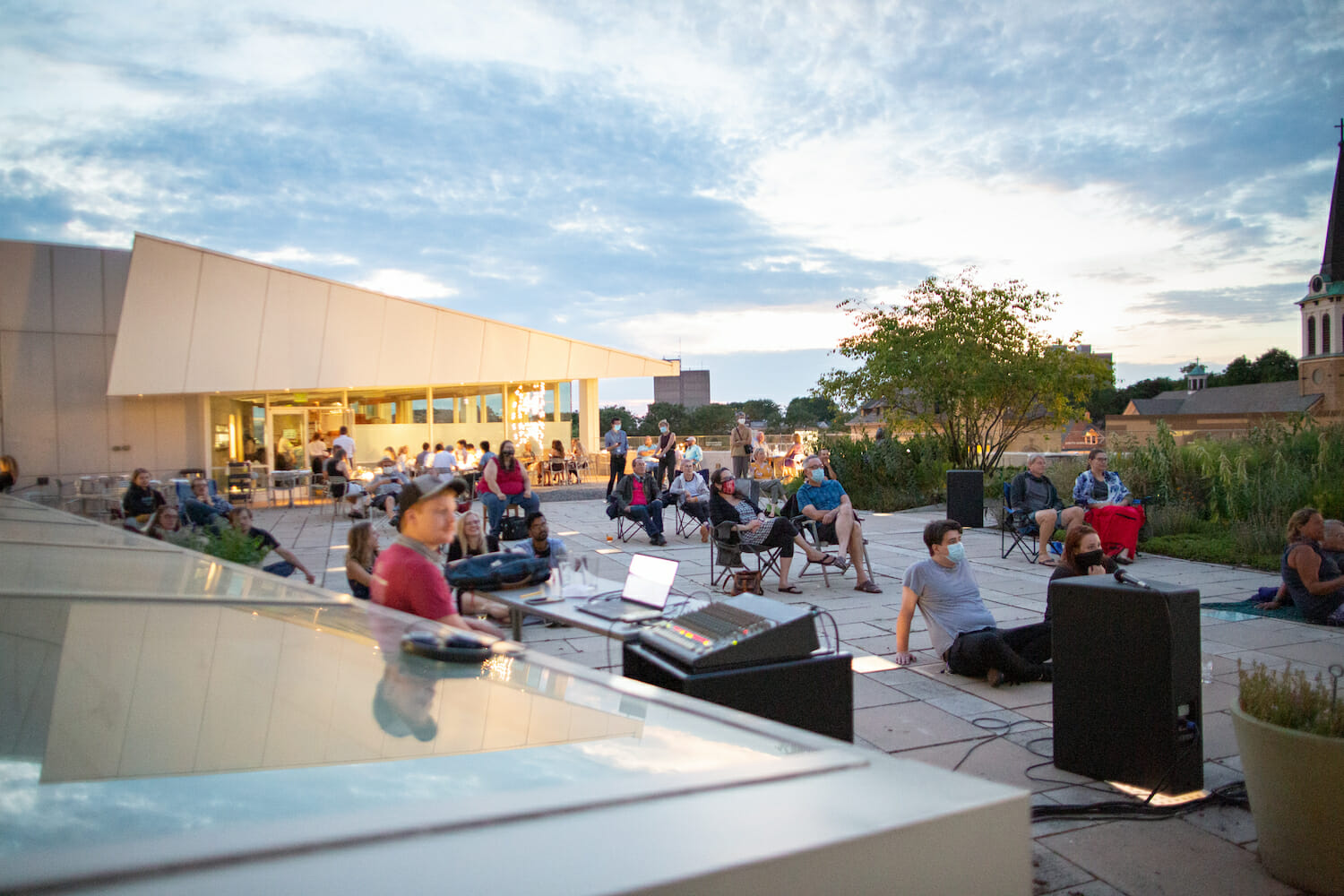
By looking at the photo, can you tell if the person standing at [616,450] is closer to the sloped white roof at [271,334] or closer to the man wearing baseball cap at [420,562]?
the sloped white roof at [271,334]

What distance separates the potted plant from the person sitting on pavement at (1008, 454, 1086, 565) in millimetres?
6302

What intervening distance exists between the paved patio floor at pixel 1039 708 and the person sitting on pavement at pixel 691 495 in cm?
88

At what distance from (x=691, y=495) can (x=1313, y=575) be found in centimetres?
650

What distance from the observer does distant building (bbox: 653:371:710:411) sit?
77.4 meters

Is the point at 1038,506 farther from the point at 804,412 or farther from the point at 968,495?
the point at 804,412

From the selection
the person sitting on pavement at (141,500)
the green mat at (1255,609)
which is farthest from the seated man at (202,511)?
the green mat at (1255,609)

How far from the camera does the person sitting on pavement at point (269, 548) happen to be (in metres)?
7.14

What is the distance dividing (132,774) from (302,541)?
10977mm

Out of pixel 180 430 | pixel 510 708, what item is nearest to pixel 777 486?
pixel 510 708

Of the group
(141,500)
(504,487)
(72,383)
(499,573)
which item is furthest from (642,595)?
(72,383)

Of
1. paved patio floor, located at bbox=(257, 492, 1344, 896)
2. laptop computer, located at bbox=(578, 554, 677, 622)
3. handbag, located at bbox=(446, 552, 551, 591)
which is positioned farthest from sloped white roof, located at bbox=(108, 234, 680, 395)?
laptop computer, located at bbox=(578, 554, 677, 622)

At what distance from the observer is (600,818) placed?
939 mm

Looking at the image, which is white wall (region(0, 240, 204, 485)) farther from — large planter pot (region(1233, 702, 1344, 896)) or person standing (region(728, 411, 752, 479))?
large planter pot (region(1233, 702, 1344, 896))

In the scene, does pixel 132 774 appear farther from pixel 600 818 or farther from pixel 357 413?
pixel 357 413
